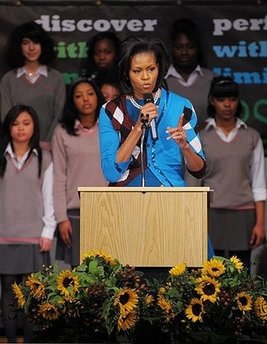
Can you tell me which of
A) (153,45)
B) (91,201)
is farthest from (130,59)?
(91,201)

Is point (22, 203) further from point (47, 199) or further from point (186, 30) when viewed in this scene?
point (186, 30)

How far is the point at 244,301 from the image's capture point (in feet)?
15.6

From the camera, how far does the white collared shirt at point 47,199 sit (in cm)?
810

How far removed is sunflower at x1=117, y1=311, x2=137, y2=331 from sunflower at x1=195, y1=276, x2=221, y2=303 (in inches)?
11.2

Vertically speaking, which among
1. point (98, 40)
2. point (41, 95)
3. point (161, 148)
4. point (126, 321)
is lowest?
point (126, 321)

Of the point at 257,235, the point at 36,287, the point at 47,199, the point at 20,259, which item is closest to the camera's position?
the point at 36,287

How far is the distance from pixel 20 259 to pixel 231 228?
1.45 meters

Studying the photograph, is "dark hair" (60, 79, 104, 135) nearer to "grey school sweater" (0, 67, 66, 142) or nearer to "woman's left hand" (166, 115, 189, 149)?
"grey school sweater" (0, 67, 66, 142)

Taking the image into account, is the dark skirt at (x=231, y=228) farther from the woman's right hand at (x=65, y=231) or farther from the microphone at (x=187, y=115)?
the microphone at (x=187, y=115)

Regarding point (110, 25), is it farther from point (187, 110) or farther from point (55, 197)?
point (187, 110)

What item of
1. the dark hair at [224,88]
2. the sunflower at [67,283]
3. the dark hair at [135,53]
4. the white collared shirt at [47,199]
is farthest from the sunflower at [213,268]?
the dark hair at [224,88]

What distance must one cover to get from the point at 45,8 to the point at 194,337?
13.7ft

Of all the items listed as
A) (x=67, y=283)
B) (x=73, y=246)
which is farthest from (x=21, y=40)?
(x=67, y=283)

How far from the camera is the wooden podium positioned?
5027 mm
